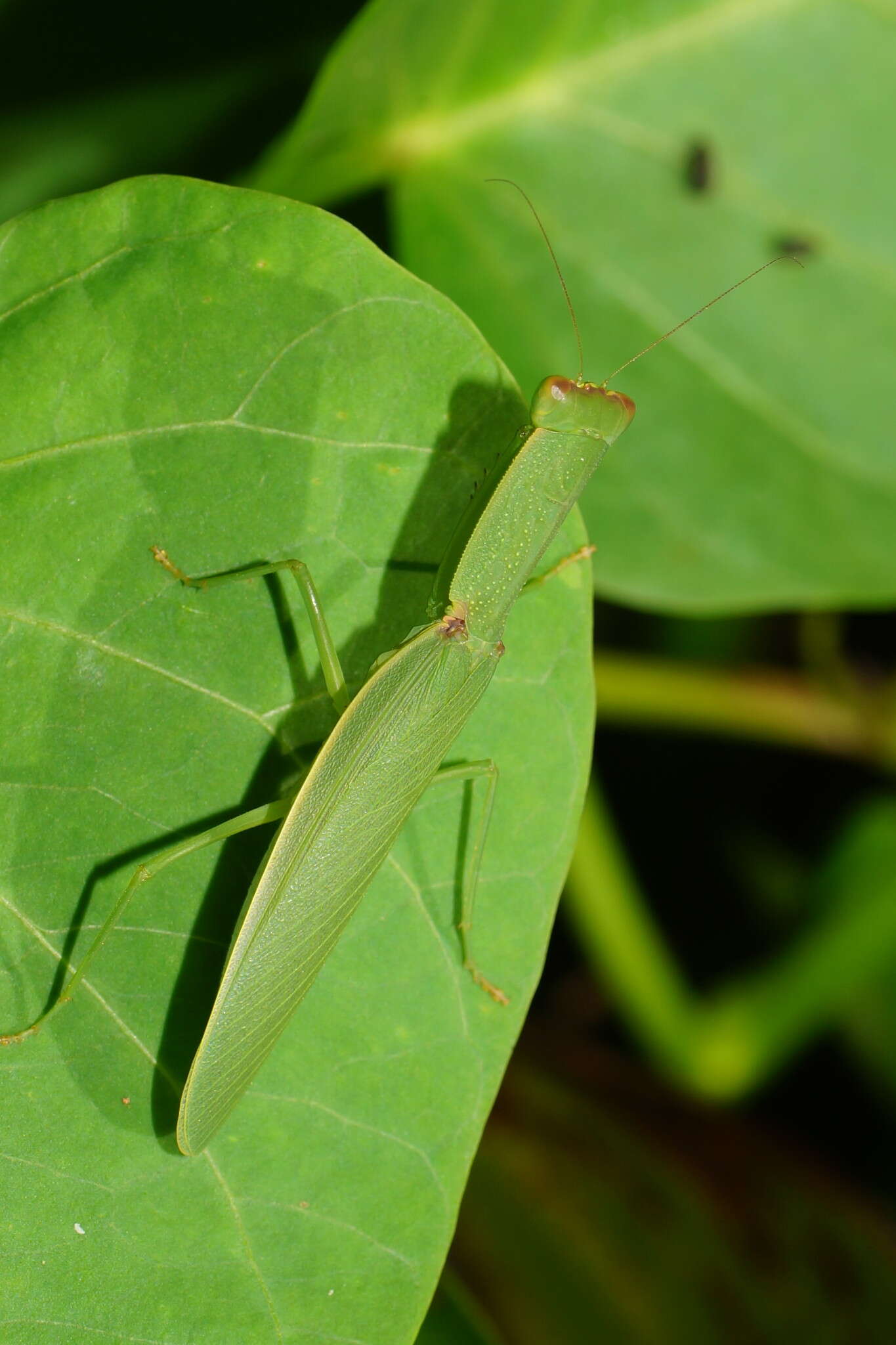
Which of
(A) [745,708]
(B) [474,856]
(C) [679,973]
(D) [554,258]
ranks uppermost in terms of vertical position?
(D) [554,258]

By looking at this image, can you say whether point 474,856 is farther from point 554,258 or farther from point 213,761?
point 554,258

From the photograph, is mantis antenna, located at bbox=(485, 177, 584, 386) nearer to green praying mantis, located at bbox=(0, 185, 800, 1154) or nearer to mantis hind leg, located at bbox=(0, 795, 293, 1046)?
green praying mantis, located at bbox=(0, 185, 800, 1154)

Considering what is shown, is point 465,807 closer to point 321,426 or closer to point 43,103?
point 321,426

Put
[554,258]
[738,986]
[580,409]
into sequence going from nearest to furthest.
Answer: [580,409] → [554,258] → [738,986]

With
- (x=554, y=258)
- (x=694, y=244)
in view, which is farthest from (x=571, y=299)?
(x=694, y=244)

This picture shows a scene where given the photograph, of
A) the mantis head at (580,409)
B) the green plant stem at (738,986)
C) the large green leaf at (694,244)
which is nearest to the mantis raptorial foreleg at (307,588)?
the mantis head at (580,409)

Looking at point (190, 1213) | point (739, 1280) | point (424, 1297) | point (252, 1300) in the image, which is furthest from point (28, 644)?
point (739, 1280)

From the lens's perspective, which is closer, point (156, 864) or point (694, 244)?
point (156, 864)
